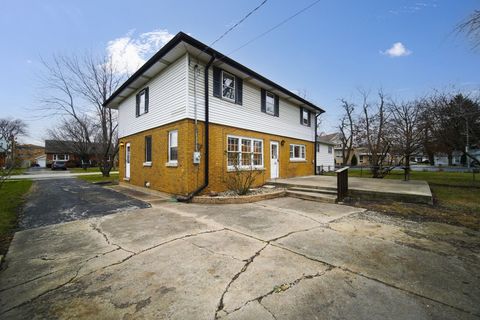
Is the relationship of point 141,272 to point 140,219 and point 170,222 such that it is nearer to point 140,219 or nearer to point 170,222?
point 170,222

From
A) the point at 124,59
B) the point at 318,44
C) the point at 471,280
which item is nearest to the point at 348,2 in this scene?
the point at 318,44

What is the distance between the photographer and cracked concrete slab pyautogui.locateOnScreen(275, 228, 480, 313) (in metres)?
2.57

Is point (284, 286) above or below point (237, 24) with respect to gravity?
below

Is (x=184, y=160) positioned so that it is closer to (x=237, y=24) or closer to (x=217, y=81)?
(x=217, y=81)

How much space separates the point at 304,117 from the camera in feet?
51.6

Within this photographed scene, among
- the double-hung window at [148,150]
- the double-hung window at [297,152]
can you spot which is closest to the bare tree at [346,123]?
the double-hung window at [297,152]

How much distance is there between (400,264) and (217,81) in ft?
27.7

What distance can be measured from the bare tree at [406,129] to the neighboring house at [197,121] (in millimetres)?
8152

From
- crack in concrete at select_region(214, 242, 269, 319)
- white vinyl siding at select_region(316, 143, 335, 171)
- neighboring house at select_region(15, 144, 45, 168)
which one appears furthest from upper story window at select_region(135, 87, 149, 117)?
white vinyl siding at select_region(316, 143, 335, 171)

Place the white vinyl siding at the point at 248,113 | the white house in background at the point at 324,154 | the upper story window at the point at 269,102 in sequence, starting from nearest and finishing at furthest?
the white vinyl siding at the point at 248,113 → the upper story window at the point at 269,102 → the white house in background at the point at 324,154

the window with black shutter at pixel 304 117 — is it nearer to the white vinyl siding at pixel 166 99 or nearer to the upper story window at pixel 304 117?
the upper story window at pixel 304 117

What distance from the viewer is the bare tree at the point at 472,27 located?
521 cm

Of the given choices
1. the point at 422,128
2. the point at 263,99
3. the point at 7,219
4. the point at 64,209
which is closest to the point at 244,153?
the point at 263,99

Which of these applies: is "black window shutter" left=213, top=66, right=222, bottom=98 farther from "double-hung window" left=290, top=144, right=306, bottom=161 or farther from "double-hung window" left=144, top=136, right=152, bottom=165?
"double-hung window" left=290, top=144, right=306, bottom=161
